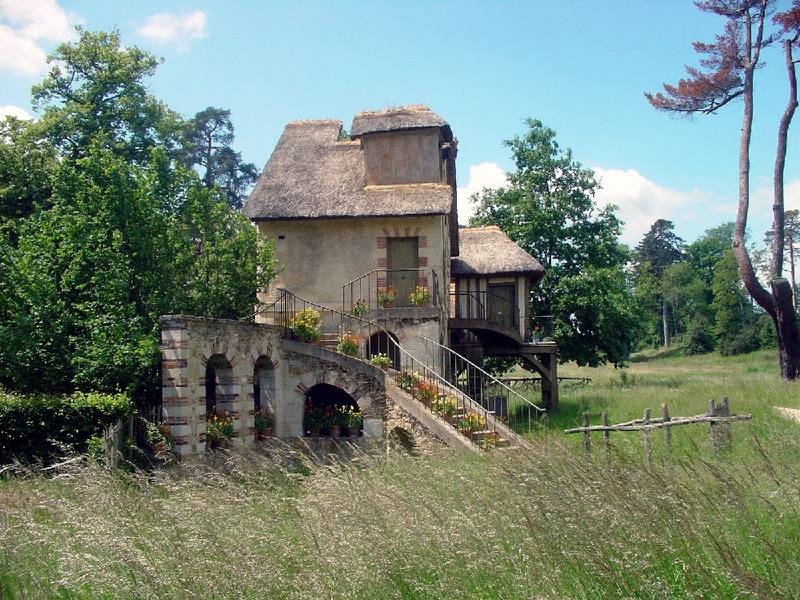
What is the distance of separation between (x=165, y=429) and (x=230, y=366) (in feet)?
6.63

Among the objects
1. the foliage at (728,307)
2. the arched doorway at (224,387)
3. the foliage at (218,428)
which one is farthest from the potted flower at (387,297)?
the foliage at (728,307)

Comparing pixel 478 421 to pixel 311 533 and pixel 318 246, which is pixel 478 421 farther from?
pixel 311 533

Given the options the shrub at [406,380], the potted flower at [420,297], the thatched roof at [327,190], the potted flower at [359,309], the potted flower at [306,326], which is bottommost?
the shrub at [406,380]

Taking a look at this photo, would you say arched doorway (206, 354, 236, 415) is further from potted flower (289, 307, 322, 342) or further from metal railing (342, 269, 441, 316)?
→ metal railing (342, 269, 441, 316)

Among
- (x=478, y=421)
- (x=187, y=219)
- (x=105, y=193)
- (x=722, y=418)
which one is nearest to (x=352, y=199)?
(x=187, y=219)

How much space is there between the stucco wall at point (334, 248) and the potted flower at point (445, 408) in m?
5.29

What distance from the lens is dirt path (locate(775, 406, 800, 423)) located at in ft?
49.0

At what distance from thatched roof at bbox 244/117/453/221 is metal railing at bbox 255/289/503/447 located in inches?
85.8

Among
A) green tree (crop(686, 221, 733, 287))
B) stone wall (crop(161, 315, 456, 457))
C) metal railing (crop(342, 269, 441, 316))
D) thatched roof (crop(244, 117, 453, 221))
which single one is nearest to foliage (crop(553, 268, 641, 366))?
thatched roof (crop(244, 117, 453, 221))

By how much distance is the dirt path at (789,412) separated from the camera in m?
14.9

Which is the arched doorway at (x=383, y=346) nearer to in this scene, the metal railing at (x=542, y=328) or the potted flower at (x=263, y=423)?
the potted flower at (x=263, y=423)

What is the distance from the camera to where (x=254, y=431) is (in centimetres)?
1498

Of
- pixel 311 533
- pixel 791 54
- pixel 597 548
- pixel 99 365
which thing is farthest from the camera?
pixel 791 54

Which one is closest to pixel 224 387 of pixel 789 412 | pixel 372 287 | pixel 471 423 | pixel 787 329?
pixel 471 423
